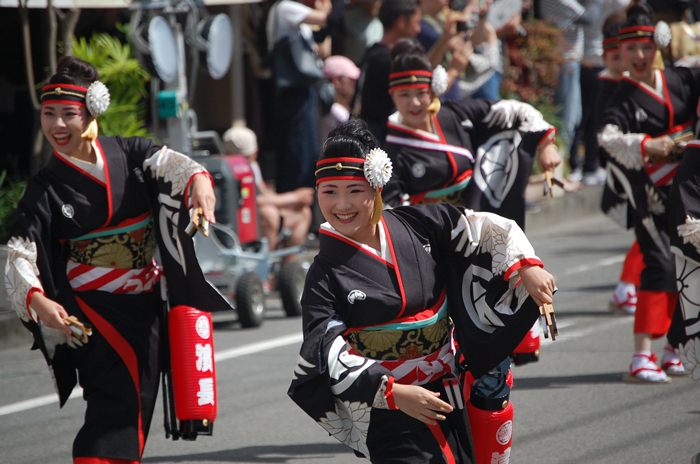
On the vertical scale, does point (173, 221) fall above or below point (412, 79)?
below

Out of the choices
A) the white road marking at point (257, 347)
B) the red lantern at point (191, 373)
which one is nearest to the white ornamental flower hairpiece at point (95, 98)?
the red lantern at point (191, 373)

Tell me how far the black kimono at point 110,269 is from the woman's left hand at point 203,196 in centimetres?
6

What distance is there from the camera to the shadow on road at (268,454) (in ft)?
14.0

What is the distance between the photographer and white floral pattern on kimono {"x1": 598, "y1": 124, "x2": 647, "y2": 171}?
5.18m

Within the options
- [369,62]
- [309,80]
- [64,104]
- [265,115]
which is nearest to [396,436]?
[64,104]

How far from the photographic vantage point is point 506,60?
11906mm

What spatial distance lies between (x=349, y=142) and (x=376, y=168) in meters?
0.12

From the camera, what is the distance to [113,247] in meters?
3.72

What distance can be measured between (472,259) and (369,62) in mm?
3496

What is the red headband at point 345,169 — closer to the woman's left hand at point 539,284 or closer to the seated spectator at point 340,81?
the woman's left hand at point 539,284

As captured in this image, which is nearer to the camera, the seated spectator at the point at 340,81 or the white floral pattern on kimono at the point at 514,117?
the white floral pattern on kimono at the point at 514,117

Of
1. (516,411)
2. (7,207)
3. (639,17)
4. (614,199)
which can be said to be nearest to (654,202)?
(614,199)

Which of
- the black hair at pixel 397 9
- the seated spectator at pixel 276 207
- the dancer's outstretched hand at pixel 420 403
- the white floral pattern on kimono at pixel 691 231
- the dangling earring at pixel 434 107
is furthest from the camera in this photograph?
the seated spectator at pixel 276 207

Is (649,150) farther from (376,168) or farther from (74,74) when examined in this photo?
(74,74)
